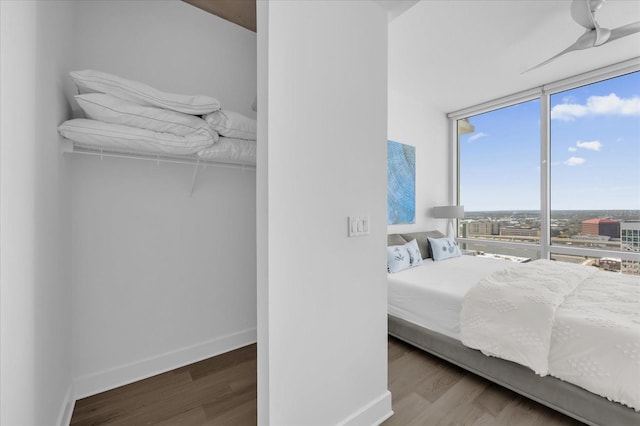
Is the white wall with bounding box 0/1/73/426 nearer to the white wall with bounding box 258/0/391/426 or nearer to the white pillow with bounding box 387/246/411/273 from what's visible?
the white wall with bounding box 258/0/391/426

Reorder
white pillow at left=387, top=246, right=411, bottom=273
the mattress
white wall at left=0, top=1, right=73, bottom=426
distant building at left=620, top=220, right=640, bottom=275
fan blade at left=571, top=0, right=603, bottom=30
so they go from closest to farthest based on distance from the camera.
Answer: white wall at left=0, top=1, right=73, bottom=426
fan blade at left=571, top=0, right=603, bottom=30
the mattress
white pillow at left=387, top=246, right=411, bottom=273
distant building at left=620, top=220, right=640, bottom=275

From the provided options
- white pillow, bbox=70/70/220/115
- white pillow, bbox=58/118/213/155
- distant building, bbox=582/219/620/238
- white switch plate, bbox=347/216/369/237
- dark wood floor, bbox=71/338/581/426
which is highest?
white pillow, bbox=70/70/220/115

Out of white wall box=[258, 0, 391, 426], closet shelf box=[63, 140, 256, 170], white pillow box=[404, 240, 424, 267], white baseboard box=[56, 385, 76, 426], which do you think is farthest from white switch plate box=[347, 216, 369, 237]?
white pillow box=[404, 240, 424, 267]

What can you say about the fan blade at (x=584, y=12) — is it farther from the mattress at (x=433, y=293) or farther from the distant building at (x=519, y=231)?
the distant building at (x=519, y=231)

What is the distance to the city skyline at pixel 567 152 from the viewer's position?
3.14 m

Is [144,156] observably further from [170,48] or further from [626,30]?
[626,30]

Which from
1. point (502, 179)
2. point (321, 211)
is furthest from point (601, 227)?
point (321, 211)

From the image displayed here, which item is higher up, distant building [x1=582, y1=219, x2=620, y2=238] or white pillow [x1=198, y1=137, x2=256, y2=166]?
white pillow [x1=198, y1=137, x2=256, y2=166]

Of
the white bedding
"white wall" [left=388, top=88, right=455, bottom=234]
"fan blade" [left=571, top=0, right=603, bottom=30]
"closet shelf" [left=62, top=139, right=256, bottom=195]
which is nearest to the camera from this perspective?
the white bedding

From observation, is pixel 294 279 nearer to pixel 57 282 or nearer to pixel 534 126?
pixel 57 282

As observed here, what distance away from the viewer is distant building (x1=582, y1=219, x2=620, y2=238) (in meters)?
3.20

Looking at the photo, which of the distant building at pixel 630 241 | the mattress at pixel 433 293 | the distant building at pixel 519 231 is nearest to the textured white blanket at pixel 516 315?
the mattress at pixel 433 293

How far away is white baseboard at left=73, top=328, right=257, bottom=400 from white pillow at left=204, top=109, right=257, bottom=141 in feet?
5.09

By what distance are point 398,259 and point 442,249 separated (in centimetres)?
101
